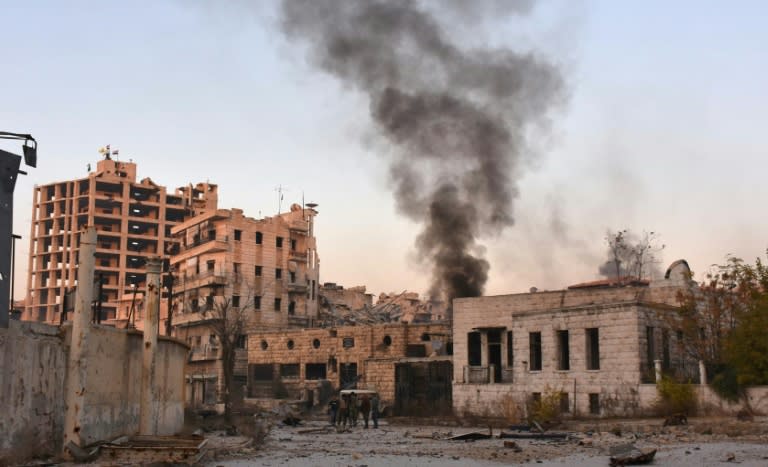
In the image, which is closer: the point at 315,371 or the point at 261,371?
the point at 315,371

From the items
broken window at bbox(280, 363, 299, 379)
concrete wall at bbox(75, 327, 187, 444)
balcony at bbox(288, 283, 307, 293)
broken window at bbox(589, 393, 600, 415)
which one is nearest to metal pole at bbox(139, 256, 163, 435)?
concrete wall at bbox(75, 327, 187, 444)

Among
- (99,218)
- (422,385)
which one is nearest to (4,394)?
(422,385)

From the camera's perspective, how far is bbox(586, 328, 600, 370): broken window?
33500mm

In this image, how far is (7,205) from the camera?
50.9 feet

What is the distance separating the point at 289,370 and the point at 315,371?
2439 millimetres

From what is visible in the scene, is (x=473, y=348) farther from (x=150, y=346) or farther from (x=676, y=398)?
(x=150, y=346)

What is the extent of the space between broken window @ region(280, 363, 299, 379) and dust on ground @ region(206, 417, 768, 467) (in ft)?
86.6

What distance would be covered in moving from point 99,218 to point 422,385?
65.0 m

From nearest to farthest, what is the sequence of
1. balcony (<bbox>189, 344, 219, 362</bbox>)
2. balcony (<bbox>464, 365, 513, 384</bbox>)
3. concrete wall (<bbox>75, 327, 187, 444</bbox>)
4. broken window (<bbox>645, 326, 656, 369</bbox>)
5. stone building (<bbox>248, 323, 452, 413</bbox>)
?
concrete wall (<bbox>75, 327, 187, 444</bbox>)
broken window (<bbox>645, 326, 656, 369</bbox>)
balcony (<bbox>464, 365, 513, 384</bbox>)
stone building (<bbox>248, 323, 452, 413</bbox>)
balcony (<bbox>189, 344, 219, 362</bbox>)

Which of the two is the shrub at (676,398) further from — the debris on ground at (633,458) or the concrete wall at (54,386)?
the concrete wall at (54,386)

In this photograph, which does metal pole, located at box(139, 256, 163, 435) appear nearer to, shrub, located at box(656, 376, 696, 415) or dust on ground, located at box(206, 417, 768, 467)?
dust on ground, located at box(206, 417, 768, 467)

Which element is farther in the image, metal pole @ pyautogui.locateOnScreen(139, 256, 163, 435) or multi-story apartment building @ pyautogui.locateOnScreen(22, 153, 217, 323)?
multi-story apartment building @ pyautogui.locateOnScreen(22, 153, 217, 323)

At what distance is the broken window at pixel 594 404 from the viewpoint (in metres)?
32.2

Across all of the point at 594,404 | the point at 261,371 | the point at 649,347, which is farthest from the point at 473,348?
the point at 261,371
